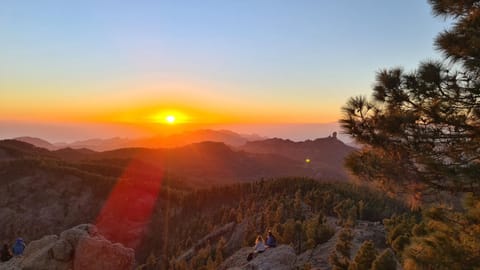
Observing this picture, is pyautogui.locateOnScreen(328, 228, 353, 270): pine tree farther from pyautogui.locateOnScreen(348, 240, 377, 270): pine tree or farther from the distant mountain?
the distant mountain

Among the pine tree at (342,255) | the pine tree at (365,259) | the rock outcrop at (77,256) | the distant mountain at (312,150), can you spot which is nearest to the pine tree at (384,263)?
the pine tree at (365,259)

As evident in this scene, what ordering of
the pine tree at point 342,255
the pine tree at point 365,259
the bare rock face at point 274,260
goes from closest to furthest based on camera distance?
the pine tree at point 365,259 → the pine tree at point 342,255 → the bare rock face at point 274,260

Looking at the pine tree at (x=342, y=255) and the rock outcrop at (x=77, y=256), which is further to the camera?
the rock outcrop at (x=77, y=256)

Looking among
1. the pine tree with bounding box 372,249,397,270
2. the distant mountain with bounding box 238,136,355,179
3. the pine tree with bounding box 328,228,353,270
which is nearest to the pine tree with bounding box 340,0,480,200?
the pine tree with bounding box 372,249,397,270

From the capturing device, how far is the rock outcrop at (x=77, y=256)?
17.3 metres

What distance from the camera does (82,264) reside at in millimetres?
17453

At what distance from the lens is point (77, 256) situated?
17.5 metres

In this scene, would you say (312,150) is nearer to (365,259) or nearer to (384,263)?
(365,259)

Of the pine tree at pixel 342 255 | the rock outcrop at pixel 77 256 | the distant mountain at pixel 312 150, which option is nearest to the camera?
the pine tree at pixel 342 255

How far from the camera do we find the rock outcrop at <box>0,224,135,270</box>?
17.3 m

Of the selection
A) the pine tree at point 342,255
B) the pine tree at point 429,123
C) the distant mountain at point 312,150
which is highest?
A: the pine tree at point 429,123

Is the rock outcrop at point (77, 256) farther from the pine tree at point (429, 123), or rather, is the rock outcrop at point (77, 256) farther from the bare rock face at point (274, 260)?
the pine tree at point (429, 123)

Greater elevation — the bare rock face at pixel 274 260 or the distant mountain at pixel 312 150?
the bare rock face at pixel 274 260

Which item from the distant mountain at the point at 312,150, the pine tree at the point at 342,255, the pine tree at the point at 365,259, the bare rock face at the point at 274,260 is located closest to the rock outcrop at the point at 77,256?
the bare rock face at the point at 274,260
